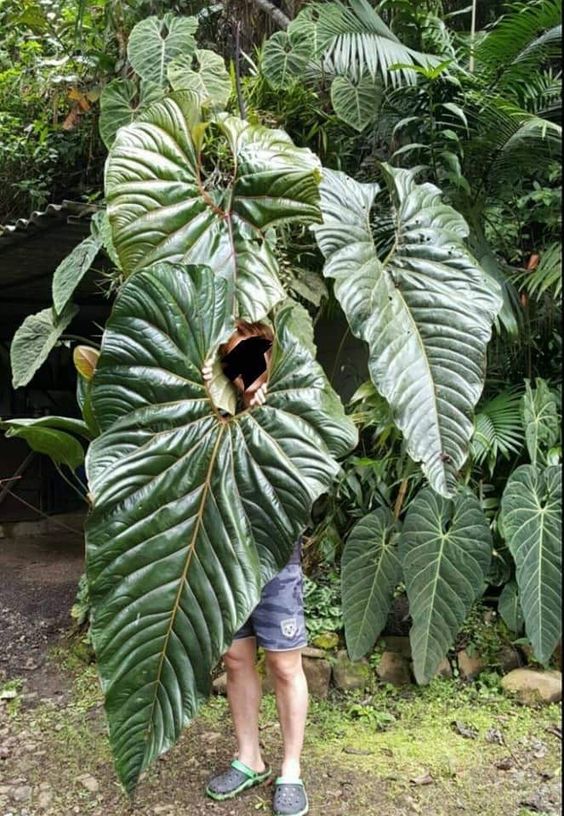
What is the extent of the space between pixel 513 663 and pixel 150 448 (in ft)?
5.52

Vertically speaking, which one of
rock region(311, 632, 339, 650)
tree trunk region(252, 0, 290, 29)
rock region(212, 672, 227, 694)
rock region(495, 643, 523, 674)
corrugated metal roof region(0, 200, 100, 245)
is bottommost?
rock region(212, 672, 227, 694)

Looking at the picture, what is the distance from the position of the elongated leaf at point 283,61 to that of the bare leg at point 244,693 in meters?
2.01

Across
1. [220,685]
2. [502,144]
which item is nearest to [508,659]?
[220,685]

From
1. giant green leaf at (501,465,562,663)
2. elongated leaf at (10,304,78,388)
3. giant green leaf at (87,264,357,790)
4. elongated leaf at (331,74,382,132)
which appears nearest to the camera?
giant green leaf at (87,264,357,790)

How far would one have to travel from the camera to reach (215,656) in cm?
128

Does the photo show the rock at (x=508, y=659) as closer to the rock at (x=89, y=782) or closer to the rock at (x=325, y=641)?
the rock at (x=325, y=641)

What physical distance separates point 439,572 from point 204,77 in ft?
6.00

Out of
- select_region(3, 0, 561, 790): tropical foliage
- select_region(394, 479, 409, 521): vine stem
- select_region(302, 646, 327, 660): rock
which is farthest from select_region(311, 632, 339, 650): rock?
select_region(394, 479, 409, 521): vine stem

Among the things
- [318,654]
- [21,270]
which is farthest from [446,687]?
[21,270]

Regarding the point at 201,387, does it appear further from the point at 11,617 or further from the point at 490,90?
the point at 11,617

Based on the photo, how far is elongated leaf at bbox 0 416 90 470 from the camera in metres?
1.97

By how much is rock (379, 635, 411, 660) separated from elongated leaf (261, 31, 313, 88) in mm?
2024

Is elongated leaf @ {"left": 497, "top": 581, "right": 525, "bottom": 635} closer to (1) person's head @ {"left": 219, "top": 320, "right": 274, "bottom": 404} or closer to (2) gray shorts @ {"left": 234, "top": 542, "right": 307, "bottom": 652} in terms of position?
(2) gray shorts @ {"left": 234, "top": 542, "right": 307, "bottom": 652}

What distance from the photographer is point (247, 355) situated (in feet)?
5.21
